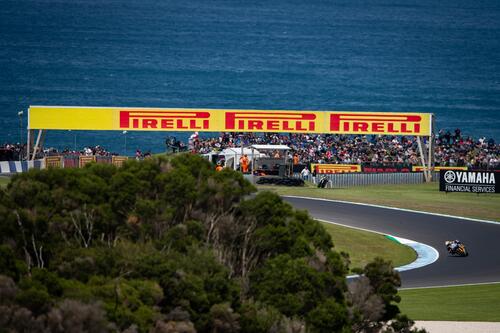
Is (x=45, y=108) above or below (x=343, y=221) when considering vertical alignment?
A: above

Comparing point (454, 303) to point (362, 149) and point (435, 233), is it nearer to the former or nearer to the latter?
point (435, 233)

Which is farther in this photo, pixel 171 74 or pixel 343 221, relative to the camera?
pixel 171 74

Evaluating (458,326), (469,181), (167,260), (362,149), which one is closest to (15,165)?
(362,149)

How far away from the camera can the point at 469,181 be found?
61844 mm

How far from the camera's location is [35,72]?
18300 cm

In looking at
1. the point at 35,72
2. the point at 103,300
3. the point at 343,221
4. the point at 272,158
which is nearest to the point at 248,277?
the point at 103,300

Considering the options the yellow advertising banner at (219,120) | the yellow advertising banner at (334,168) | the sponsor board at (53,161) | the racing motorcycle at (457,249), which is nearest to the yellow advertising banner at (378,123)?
the yellow advertising banner at (219,120)

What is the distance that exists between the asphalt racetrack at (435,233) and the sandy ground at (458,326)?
6.55 m

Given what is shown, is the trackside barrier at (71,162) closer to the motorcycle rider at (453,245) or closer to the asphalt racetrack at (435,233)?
the asphalt racetrack at (435,233)

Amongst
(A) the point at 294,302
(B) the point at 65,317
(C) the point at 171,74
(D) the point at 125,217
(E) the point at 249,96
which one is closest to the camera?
(B) the point at 65,317

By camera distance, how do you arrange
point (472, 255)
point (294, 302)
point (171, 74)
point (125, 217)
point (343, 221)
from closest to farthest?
point (294, 302) < point (125, 217) < point (472, 255) < point (343, 221) < point (171, 74)

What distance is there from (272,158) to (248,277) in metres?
39.0

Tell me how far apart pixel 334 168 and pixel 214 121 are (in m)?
8.84

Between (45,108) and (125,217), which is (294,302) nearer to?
(125,217)
